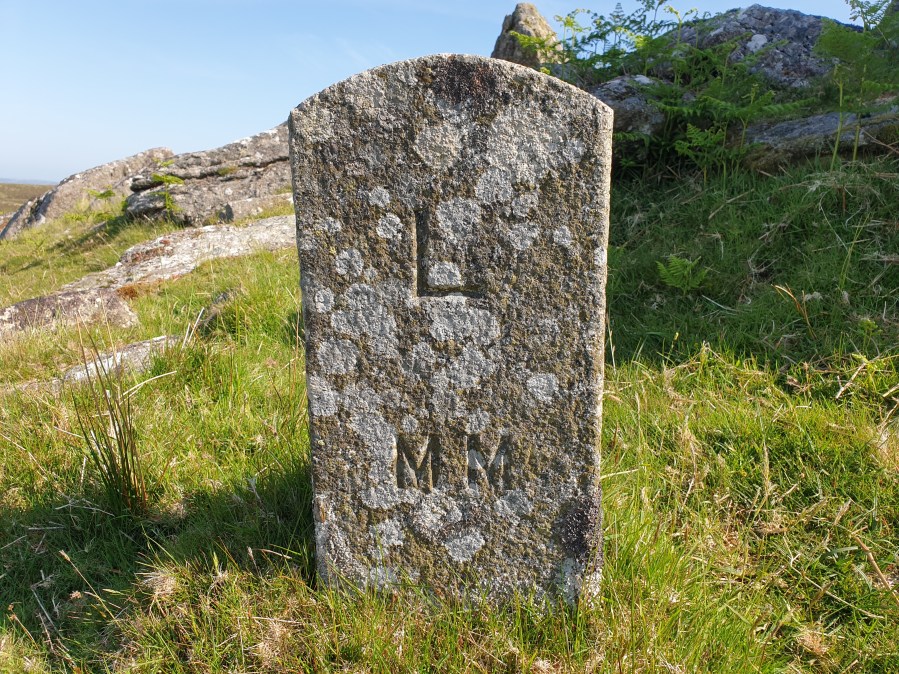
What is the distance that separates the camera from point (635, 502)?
262 centimetres

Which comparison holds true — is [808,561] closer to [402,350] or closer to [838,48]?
[402,350]

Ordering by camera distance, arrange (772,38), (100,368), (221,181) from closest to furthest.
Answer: (100,368)
(772,38)
(221,181)

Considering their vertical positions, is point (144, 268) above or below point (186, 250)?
below

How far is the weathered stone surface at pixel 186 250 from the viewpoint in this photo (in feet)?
25.1

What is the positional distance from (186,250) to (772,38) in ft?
25.1

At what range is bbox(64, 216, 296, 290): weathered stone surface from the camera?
764 cm

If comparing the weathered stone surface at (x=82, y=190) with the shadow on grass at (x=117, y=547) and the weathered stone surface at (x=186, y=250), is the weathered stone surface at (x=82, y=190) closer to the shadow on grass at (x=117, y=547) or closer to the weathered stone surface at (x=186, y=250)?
the weathered stone surface at (x=186, y=250)

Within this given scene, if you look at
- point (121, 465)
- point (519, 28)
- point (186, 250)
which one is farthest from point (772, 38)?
point (186, 250)

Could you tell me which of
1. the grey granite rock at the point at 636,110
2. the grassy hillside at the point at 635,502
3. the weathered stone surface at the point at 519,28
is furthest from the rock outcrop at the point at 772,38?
the weathered stone surface at the point at 519,28

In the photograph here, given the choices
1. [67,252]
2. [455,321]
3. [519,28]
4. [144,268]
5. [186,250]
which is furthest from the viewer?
[67,252]

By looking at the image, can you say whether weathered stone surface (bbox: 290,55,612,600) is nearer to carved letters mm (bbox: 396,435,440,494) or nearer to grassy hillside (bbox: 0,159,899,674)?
carved letters mm (bbox: 396,435,440,494)

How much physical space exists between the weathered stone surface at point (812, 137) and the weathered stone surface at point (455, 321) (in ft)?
13.2

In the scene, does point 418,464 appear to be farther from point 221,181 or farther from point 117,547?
point 221,181

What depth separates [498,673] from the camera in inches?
76.9
